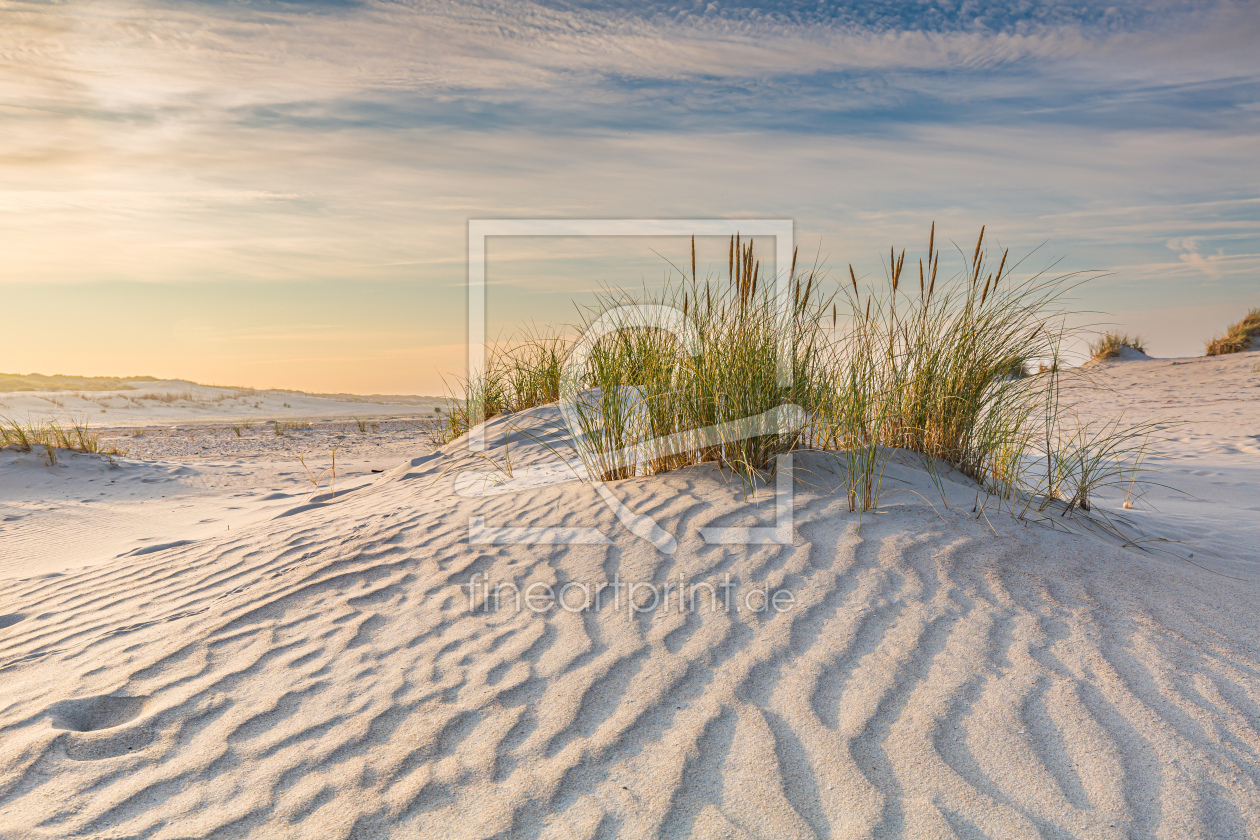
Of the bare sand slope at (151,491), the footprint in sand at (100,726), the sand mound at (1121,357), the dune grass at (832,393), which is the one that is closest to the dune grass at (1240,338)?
the sand mound at (1121,357)

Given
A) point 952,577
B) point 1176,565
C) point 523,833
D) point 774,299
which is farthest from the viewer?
point 774,299

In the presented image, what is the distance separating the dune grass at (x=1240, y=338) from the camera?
1656 centimetres

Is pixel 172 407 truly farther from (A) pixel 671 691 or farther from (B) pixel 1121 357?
(B) pixel 1121 357

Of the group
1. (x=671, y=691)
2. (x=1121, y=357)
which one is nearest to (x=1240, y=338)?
(x=1121, y=357)

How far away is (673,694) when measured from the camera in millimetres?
2252

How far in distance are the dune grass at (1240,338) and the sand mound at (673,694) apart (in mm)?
18197

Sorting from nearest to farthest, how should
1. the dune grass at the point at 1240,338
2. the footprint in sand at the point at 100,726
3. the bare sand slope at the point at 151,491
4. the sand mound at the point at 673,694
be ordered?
the sand mound at the point at 673,694 < the footprint in sand at the point at 100,726 < the bare sand slope at the point at 151,491 < the dune grass at the point at 1240,338

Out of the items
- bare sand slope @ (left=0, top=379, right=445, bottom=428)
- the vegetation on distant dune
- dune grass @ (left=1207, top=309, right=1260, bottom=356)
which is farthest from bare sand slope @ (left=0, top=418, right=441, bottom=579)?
the vegetation on distant dune

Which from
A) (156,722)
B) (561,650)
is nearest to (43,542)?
(156,722)

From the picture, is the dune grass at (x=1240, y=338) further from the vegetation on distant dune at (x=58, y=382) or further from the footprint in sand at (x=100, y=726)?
the vegetation on distant dune at (x=58, y=382)

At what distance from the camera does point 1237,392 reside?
1175cm

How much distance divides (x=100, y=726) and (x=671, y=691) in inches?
78.5

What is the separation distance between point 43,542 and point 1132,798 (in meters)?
6.95

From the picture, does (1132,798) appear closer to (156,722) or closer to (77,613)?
(156,722)
